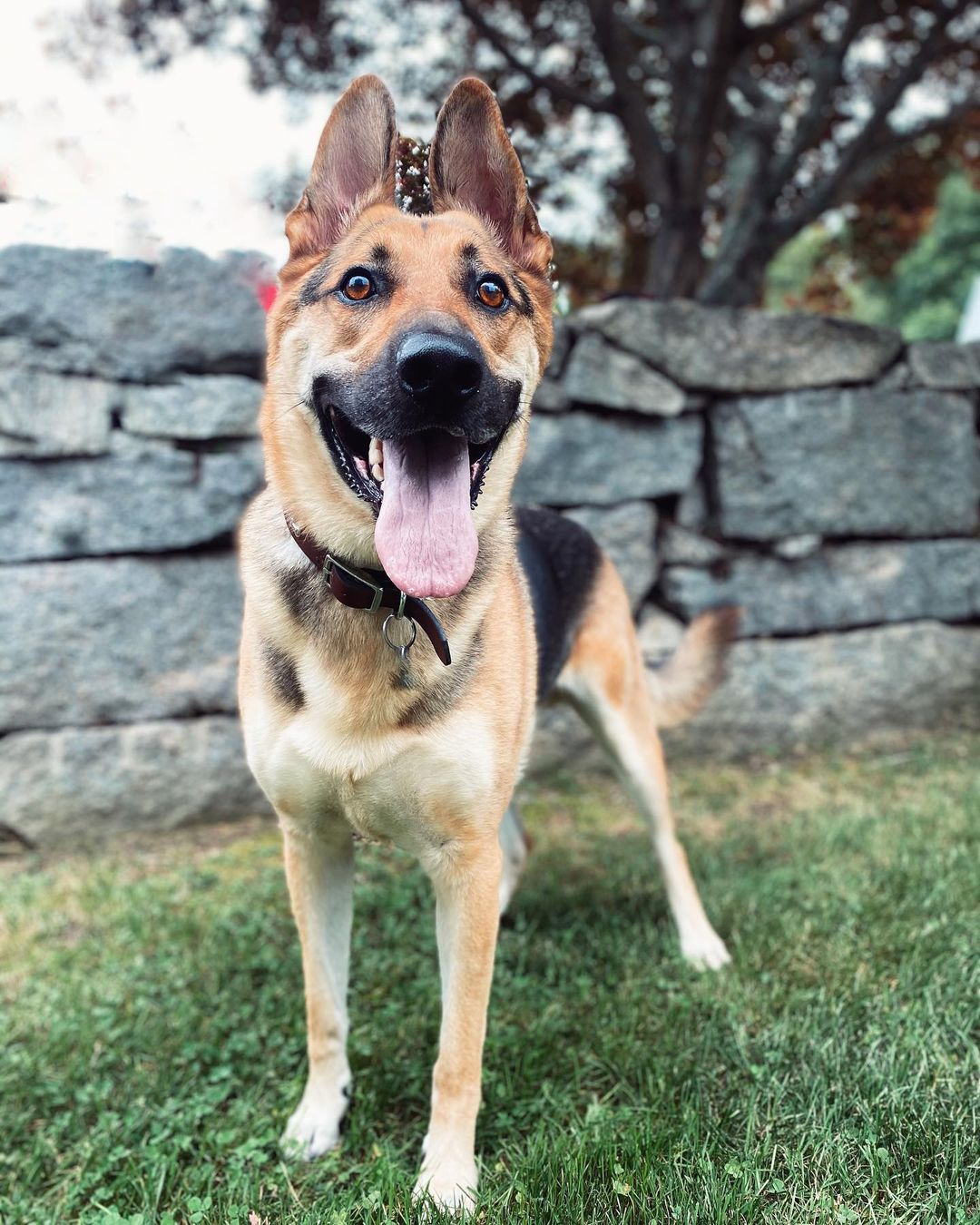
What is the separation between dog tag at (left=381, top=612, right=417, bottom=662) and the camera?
6.48 ft

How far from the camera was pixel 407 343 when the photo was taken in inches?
66.5

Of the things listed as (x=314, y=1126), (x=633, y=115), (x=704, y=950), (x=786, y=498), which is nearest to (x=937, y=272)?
(x=633, y=115)

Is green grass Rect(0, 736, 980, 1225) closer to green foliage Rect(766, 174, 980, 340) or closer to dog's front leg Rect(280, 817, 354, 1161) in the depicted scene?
dog's front leg Rect(280, 817, 354, 1161)

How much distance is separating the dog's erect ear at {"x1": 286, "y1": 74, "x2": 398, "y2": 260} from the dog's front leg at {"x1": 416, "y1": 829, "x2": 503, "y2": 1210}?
147 centimetres

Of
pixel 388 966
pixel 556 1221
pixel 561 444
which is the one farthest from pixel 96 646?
pixel 556 1221

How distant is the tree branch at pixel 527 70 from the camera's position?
589cm

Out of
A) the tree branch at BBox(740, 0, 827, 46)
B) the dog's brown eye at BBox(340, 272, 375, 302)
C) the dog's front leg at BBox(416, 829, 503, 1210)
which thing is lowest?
the dog's front leg at BBox(416, 829, 503, 1210)

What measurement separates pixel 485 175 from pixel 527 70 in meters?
4.69

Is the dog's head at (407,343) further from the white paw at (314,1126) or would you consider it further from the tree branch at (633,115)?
the tree branch at (633,115)

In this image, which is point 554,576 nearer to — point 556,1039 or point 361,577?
point 361,577

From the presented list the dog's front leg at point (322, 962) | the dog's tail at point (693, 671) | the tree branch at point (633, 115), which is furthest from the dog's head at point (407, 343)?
the tree branch at point (633, 115)

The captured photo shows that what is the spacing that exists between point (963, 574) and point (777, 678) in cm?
134

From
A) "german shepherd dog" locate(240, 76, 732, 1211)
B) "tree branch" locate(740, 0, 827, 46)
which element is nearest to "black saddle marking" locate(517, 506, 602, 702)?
"german shepherd dog" locate(240, 76, 732, 1211)

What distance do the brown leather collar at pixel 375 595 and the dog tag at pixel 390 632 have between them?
1 cm
